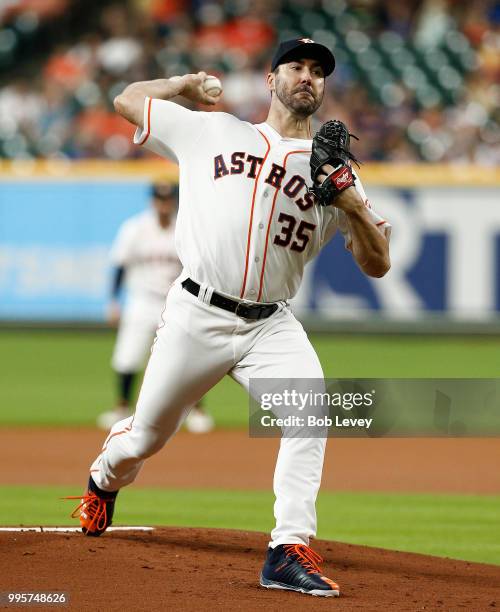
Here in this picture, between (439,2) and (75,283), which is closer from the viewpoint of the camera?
(75,283)

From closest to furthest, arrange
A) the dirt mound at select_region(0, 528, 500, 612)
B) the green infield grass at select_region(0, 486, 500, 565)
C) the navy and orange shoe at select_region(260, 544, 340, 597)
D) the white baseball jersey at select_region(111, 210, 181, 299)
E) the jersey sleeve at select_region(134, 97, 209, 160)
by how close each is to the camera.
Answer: the dirt mound at select_region(0, 528, 500, 612) < the navy and orange shoe at select_region(260, 544, 340, 597) < the jersey sleeve at select_region(134, 97, 209, 160) < the green infield grass at select_region(0, 486, 500, 565) < the white baseball jersey at select_region(111, 210, 181, 299)

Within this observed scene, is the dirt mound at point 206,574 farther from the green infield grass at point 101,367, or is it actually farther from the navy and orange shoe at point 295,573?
the green infield grass at point 101,367

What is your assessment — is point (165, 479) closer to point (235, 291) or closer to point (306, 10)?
point (235, 291)

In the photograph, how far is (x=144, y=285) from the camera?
11.4 meters

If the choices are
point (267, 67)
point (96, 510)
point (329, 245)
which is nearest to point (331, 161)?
point (96, 510)

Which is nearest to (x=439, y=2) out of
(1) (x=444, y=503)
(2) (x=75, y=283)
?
(2) (x=75, y=283)

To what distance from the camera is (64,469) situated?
9102 millimetres

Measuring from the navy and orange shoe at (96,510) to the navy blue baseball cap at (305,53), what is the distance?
220 cm

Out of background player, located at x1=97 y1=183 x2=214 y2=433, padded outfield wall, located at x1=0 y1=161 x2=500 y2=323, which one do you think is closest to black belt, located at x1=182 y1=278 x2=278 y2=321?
background player, located at x1=97 y1=183 x2=214 y2=433

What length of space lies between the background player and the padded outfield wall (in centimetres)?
620

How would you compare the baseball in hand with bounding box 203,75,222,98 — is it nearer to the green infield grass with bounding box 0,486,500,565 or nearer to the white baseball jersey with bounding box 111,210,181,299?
the green infield grass with bounding box 0,486,500,565

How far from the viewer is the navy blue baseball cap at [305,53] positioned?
17.7 feet

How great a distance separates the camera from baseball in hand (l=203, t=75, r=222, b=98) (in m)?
5.54

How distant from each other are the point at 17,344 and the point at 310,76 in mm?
13192
